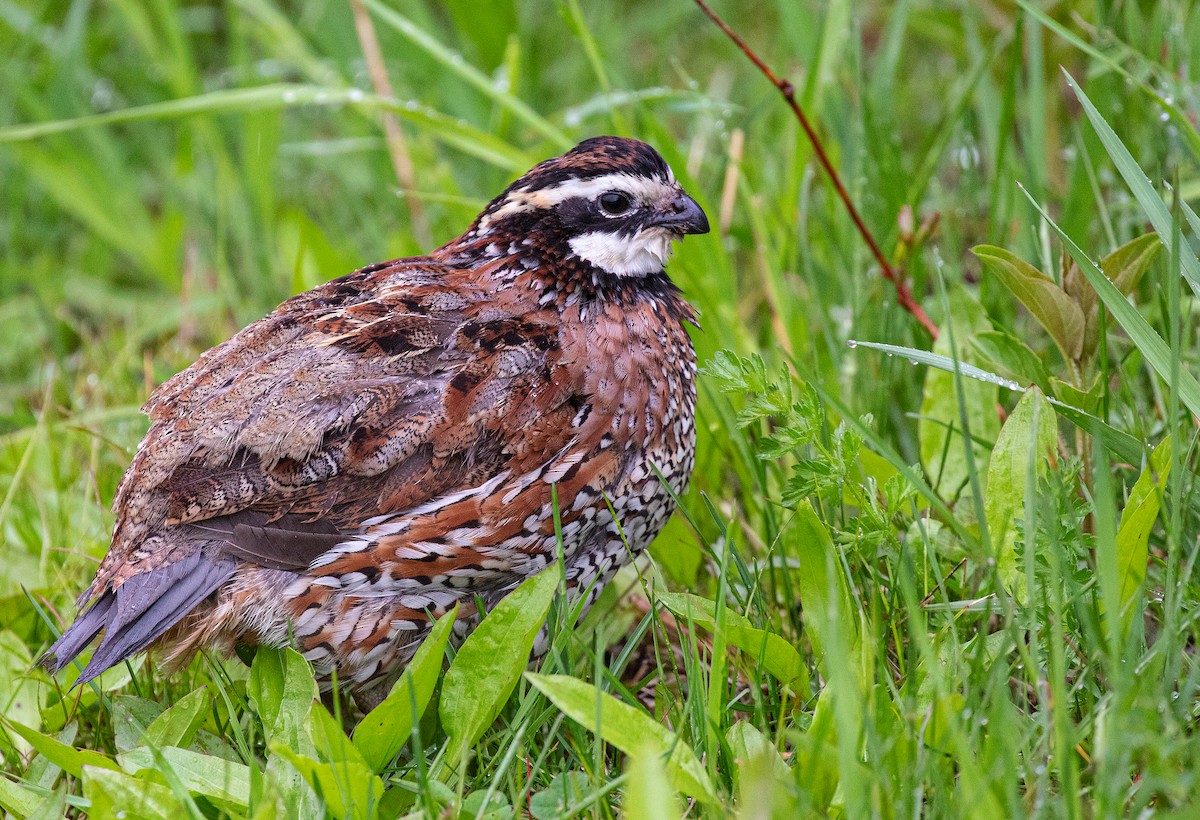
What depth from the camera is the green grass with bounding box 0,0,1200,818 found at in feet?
7.82

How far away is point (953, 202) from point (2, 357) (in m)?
4.02

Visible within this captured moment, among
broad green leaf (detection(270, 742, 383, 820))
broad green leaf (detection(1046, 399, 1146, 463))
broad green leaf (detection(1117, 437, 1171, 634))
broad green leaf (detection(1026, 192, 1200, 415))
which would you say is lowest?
broad green leaf (detection(270, 742, 383, 820))

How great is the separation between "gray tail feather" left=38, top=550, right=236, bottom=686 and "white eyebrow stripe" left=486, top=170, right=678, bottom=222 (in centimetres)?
119

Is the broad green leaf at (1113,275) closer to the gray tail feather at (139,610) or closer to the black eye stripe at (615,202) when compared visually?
the black eye stripe at (615,202)

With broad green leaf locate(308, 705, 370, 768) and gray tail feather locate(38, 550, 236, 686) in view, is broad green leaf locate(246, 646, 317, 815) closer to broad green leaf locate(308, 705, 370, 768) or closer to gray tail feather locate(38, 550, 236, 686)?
broad green leaf locate(308, 705, 370, 768)

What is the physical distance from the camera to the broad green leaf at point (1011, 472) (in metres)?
2.84

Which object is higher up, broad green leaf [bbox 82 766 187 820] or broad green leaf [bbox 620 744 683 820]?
broad green leaf [bbox 620 744 683 820]

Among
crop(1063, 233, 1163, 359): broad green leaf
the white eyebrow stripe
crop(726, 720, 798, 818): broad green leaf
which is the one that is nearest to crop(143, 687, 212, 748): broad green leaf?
crop(726, 720, 798, 818): broad green leaf

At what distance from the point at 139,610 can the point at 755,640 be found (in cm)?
137

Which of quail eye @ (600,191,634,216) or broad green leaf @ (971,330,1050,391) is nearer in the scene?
broad green leaf @ (971,330,1050,391)

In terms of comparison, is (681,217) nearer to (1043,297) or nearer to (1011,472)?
(1043,297)

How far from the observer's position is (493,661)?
270cm

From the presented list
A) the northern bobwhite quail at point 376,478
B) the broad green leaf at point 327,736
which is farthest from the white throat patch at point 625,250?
the broad green leaf at point 327,736

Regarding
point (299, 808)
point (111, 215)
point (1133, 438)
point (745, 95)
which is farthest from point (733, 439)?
point (111, 215)
